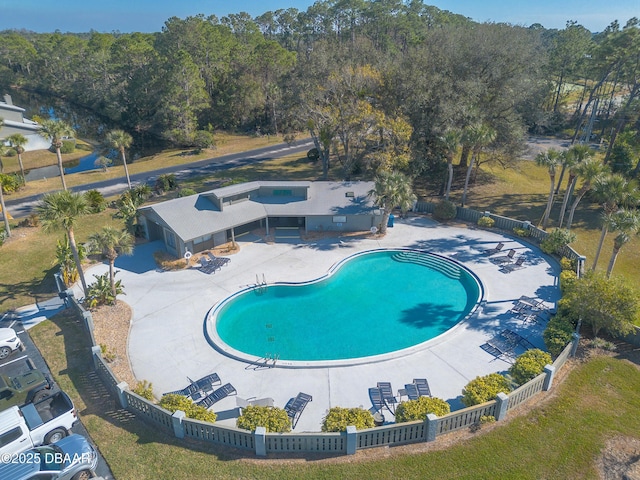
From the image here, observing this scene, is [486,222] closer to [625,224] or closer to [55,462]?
[625,224]

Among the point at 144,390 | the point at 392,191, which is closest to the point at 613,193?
the point at 392,191

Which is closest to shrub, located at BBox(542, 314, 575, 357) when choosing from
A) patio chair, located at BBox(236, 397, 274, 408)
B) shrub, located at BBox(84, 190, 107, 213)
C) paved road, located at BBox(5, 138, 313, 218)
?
patio chair, located at BBox(236, 397, 274, 408)

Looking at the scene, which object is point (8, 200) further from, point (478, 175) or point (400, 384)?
point (478, 175)

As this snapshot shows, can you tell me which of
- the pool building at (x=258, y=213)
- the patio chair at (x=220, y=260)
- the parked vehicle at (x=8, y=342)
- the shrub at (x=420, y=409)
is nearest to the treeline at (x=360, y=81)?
the pool building at (x=258, y=213)

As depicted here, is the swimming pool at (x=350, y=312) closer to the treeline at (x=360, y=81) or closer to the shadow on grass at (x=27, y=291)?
the shadow on grass at (x=27, y=291)

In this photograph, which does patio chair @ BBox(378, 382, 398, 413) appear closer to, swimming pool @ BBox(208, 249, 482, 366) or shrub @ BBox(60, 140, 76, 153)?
swimming pool @ BBox(208, 249, 482, 366)

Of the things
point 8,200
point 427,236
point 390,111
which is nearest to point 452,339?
point 427,236
